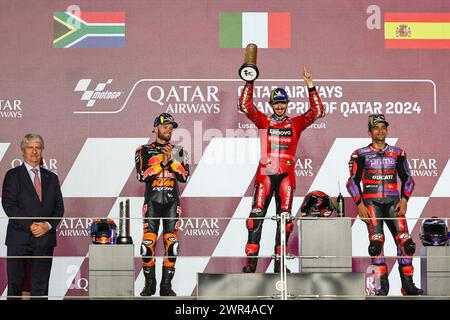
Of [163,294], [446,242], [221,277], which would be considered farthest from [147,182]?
[446,242]

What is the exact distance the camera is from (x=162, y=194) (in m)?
7.99

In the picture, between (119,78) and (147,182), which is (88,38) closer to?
(119,78)

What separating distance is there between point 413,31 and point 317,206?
2.08 meters

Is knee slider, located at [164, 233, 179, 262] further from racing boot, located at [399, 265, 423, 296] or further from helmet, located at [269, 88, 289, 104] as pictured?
racing boot, located at [399, 265, 423, 296]

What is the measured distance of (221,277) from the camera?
22.9ft

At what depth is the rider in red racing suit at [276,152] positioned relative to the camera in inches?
316

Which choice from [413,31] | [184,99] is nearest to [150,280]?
[184,99]

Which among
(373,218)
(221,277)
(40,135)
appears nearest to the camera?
(221,277)

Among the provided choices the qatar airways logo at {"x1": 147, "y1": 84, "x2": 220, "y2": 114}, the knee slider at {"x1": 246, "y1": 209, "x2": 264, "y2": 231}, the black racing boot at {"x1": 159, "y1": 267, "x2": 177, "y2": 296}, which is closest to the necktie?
the black racing boot at {"x1": 159, "y1": 267, "x2": 177, "y2": 296}

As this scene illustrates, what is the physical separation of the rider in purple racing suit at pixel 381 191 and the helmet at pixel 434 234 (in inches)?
9.9

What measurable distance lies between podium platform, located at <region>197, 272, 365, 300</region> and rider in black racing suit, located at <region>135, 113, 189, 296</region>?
0.90 m

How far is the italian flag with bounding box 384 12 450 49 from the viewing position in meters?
9.16

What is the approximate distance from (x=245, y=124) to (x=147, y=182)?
1.35 metres

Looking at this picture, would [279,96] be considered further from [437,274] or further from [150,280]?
[437,274]
